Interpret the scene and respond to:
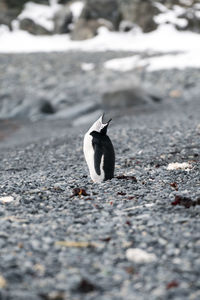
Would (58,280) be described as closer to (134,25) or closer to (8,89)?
(8,89)

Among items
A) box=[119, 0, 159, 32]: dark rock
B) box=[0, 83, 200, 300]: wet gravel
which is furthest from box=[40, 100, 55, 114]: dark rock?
box=[119, 0, 159, 32]: dark rock

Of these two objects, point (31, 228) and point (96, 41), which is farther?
point (96, 41)

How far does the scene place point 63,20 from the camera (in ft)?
124

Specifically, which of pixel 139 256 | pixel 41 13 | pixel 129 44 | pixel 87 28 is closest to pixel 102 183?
pixel 139 256

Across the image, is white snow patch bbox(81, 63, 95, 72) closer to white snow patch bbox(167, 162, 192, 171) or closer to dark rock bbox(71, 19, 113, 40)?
dark rock bbox(71, 19, 113, 40)

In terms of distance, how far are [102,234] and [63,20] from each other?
3600cm

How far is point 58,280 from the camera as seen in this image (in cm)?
329

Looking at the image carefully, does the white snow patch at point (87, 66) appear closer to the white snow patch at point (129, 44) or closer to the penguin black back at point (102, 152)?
the white snow patch at point (129, 44)

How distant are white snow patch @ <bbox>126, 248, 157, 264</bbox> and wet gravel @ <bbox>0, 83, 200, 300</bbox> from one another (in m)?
0.01

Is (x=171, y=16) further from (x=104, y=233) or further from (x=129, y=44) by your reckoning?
(x=104, y=233)

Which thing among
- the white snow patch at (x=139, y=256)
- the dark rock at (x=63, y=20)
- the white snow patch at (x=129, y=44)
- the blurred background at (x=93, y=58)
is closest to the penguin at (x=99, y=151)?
the white snow patch at (x=139, y=256)

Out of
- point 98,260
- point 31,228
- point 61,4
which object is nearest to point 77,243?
point 98,260

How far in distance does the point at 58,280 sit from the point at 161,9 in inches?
1405

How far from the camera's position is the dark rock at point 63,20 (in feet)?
122
